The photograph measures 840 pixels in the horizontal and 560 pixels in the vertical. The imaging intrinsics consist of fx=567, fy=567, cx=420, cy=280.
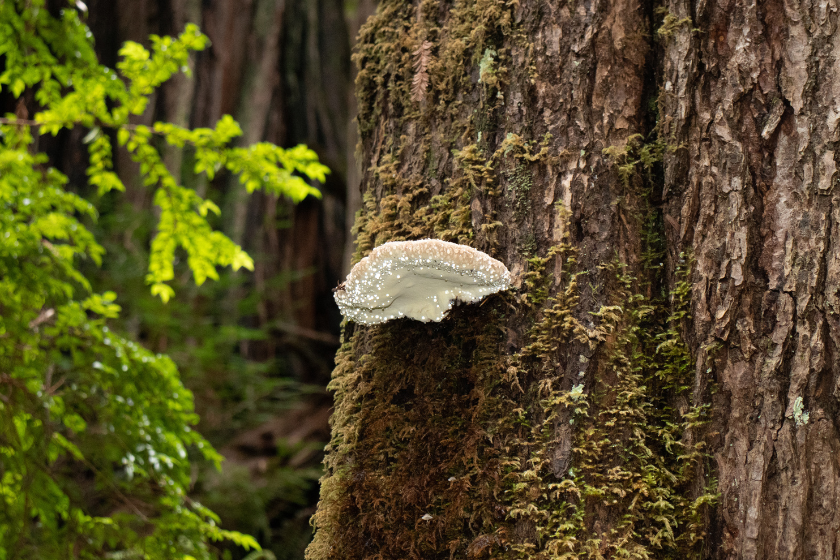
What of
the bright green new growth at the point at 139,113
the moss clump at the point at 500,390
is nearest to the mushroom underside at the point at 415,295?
the moss clump at the point at 500,390

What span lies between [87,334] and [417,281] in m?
2.21

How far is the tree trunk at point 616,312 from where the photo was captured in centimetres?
152

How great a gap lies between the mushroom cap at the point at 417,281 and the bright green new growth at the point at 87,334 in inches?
66.7

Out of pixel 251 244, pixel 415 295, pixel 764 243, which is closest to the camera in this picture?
pixel 764 243

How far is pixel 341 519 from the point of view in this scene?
180 cm

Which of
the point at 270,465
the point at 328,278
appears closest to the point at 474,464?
the point at 270,465

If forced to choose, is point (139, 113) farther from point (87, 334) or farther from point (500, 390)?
point (500, 390)

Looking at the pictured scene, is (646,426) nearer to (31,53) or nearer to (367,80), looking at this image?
(367,80)

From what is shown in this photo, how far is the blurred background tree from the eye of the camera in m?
6.45

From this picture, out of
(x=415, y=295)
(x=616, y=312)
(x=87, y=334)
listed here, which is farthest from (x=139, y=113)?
(x=616, y=312)

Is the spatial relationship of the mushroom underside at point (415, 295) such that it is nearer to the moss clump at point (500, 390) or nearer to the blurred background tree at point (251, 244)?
the moss clump at point (500, 390)

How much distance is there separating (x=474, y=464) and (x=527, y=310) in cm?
48

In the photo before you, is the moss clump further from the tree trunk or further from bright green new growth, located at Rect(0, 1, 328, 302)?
bright green new growth, located at Rect(0, 1, 328, 302)

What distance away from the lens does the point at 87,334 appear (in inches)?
117
